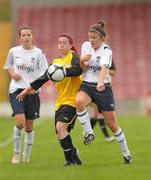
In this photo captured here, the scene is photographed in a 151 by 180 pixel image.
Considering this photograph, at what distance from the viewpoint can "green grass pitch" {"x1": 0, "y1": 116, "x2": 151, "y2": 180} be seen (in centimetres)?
989

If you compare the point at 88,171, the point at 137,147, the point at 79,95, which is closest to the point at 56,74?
the point at 79,95

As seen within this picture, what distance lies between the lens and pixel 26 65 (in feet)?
39.3

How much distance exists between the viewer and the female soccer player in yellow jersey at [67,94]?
10781mm

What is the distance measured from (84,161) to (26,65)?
186cm

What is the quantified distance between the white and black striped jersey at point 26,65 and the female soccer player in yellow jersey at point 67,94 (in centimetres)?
86

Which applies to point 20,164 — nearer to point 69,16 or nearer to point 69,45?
point 69,45

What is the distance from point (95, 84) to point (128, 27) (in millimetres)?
24033

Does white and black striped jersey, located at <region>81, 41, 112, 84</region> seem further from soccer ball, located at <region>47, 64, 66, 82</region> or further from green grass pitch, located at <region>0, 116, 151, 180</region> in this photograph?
green grass pitch, located at <region>0, 116, 151, 180</region>

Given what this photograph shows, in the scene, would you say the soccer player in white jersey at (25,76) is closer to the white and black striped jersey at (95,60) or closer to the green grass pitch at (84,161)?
the green grass pitch at (84,161)

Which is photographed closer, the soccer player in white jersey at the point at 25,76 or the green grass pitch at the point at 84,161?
the green grass pitch at the point at 84,161

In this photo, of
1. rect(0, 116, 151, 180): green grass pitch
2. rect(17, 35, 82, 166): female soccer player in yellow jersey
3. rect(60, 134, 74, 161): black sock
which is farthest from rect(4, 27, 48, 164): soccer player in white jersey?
rect(60, 134, 74, 161): black sock

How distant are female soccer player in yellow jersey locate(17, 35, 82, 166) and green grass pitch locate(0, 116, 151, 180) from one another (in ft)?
1.19

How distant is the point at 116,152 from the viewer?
13.4m

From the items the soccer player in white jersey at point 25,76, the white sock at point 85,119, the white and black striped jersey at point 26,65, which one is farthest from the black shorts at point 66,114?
the white and black striped jersey at point 26,65
